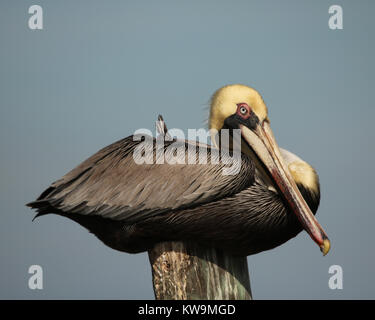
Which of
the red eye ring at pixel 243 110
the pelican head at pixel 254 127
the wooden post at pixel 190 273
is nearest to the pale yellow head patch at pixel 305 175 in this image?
the pelican head at pixel 254 127

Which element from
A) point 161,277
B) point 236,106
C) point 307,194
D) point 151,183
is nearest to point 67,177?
point 151,183

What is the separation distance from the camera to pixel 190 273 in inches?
256

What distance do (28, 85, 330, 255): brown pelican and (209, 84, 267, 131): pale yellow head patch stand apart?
0.01 metres

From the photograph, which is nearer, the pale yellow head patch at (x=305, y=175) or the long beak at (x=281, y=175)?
the long beak at (x=281, y=175)

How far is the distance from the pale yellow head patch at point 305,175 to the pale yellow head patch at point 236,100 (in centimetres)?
64

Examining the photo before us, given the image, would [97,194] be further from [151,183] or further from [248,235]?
[248,235]

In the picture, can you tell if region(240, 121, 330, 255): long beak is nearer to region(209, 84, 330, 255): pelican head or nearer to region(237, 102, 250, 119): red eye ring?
region(209, 84, 330, 255): pelican head

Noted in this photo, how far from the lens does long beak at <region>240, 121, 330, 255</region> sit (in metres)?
6.42

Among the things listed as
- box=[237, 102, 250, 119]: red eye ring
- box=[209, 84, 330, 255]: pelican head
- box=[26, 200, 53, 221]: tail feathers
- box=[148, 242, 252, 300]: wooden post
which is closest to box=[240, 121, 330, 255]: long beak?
box=[209, 84, 330, 255]: pelican head

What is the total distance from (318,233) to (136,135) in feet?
7.29

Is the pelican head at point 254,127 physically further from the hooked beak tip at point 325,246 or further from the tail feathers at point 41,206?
the tail feathers at point 41,206

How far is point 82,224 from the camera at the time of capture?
6.93 metres

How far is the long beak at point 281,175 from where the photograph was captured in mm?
6422

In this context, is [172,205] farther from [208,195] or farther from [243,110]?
[243,110]
